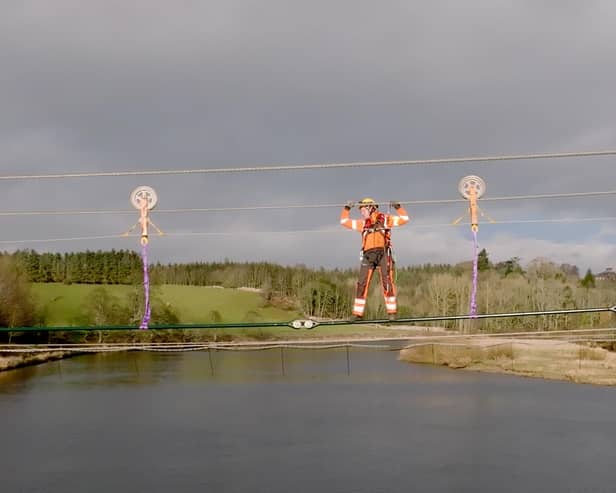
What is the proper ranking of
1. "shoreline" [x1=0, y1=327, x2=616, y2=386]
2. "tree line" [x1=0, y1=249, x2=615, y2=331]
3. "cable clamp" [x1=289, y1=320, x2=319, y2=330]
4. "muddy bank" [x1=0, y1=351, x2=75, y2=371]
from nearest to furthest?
"cable clamp" [x1=289, y1=320, x2=319, y2=330] → "tree line" [x1=0, y1=249, x2=615, y2=331] → "shoreline" [x1=0, y1=327, x2=616, y2=386] → "muddy bank" [x1=0, y1=351, x2=75, y2=371]

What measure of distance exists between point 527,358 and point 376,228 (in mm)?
41770

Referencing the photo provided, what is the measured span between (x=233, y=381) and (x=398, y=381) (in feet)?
32.2

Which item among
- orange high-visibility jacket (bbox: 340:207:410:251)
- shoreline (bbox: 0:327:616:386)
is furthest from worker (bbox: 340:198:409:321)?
shoreline (bbox: 0:327:616:386)

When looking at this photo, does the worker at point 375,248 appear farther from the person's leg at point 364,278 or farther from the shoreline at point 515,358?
the shoreline at point 515,358

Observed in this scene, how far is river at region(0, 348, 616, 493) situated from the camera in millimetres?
23328

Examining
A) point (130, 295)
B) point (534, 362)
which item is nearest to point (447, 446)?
point (534, 362)

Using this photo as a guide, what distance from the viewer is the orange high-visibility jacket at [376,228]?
8.78 m

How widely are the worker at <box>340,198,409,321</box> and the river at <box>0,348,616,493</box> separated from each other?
14.9m

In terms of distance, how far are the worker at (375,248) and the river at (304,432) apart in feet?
48.8

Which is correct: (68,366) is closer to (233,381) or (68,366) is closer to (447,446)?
(233,381)

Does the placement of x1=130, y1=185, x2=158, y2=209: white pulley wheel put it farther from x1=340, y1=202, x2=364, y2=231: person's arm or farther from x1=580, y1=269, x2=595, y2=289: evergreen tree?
x1=580, y1=269, x2=595, y2=289: evergreen tree

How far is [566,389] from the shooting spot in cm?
3897

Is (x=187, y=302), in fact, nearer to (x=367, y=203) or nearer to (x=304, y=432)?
(x=304, y=432)

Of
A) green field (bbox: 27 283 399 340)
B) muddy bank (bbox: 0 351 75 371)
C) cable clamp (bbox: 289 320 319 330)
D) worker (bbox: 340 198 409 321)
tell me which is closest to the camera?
cable clamp (bbox: 289 320 319 330)
